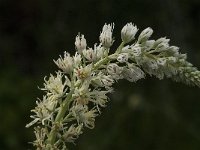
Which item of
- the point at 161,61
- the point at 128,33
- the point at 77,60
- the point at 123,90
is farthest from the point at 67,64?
the point at 123,90

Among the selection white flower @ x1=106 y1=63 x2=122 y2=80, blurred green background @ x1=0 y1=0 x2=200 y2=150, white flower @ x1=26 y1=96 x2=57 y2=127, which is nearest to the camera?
white flower @ x1=106 y1=63 x2=122 y2=80

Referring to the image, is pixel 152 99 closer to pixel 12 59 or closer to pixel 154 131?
pixel 154 131

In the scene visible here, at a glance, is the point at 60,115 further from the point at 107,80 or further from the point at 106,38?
the point at 106,38

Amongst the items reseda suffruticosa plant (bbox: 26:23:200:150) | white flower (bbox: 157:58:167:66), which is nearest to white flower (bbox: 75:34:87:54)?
reseda suffruticosa plant (bbox: 26:23:200:150)

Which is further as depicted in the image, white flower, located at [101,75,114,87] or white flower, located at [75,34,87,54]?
white flower, located at [75,34,87,54]

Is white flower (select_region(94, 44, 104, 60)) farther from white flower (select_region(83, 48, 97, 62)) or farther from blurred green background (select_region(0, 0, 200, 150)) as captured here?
blurred green background (select_region(0, 0, 200, 150))

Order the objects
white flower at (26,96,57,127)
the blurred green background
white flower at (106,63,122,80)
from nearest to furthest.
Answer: white flower at (106,63,122,80)
white flower at (26,96,57,127)
the blurred green background

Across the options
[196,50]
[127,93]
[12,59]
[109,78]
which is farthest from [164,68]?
[12,59]
